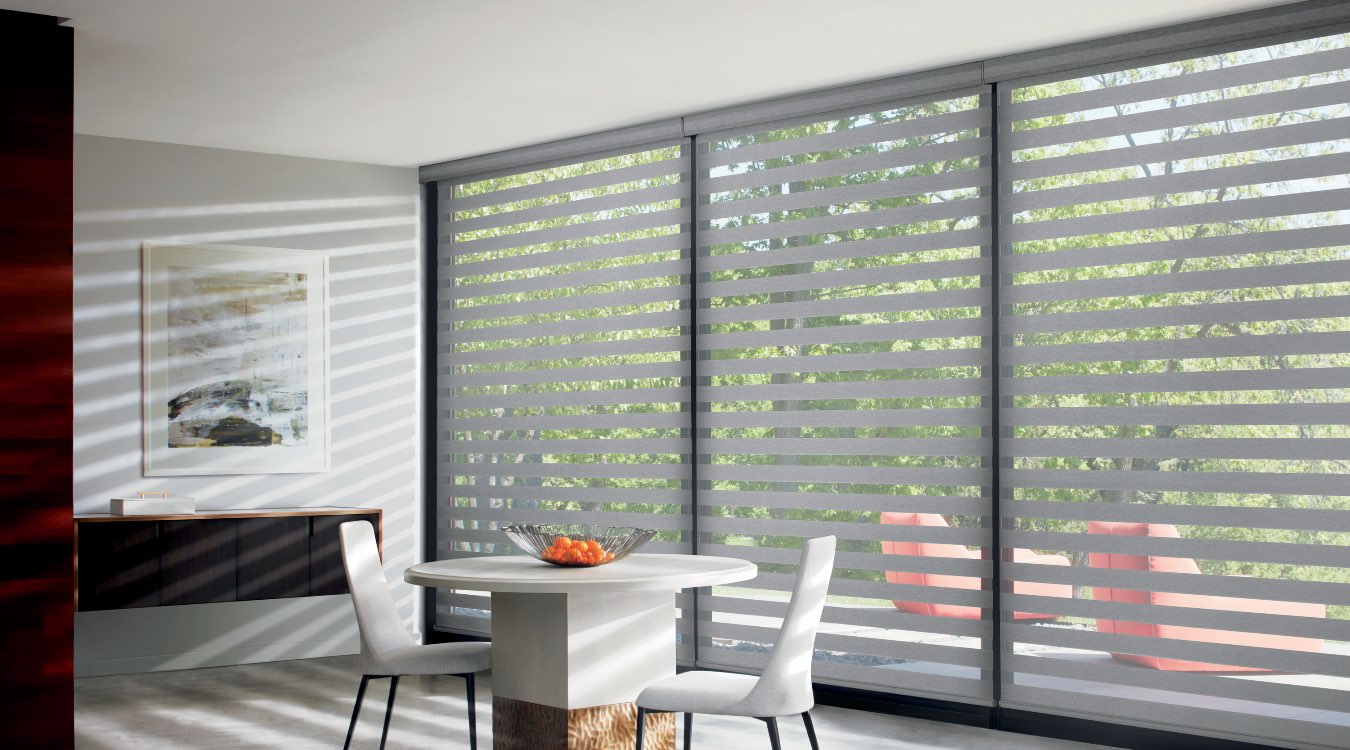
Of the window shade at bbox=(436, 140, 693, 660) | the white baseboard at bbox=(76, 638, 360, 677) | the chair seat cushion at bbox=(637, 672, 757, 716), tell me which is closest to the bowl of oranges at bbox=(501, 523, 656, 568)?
the chair seat cushion at bbox=(637, 672, 757, 716)

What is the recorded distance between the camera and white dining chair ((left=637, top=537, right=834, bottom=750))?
11.8 ft

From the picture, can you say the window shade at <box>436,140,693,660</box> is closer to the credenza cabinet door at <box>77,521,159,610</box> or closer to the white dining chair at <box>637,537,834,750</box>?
the credenza cabinet door at <box>77,521,159,610</box>

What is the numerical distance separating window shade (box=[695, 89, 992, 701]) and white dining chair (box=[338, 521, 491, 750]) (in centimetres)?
183

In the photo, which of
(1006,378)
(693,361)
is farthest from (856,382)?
(693,361)

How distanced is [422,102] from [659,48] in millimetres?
1412

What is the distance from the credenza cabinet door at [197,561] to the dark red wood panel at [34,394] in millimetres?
1604

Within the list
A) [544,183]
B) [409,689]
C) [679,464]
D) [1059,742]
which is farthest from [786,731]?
[544,183]

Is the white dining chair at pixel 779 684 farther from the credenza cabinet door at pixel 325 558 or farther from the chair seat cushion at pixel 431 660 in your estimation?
the credenza cabinet door at pixel 325 558

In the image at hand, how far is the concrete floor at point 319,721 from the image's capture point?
497 centimetres

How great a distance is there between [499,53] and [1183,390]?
2910 millimetres

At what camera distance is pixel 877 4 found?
4.55 metres

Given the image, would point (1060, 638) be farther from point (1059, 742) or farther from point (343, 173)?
point (343, 173)

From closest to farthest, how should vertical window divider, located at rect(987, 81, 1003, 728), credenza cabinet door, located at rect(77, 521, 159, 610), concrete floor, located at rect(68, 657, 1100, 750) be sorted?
concrete floor, located at rect(68, 657, 1100, 750) < vertical window divider, located at rect(987, 81, 1003, 728) < credenza cabinet door, located at rect(77, 521, 159, 610)

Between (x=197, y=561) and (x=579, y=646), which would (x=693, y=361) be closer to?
(x=579, y=646)
